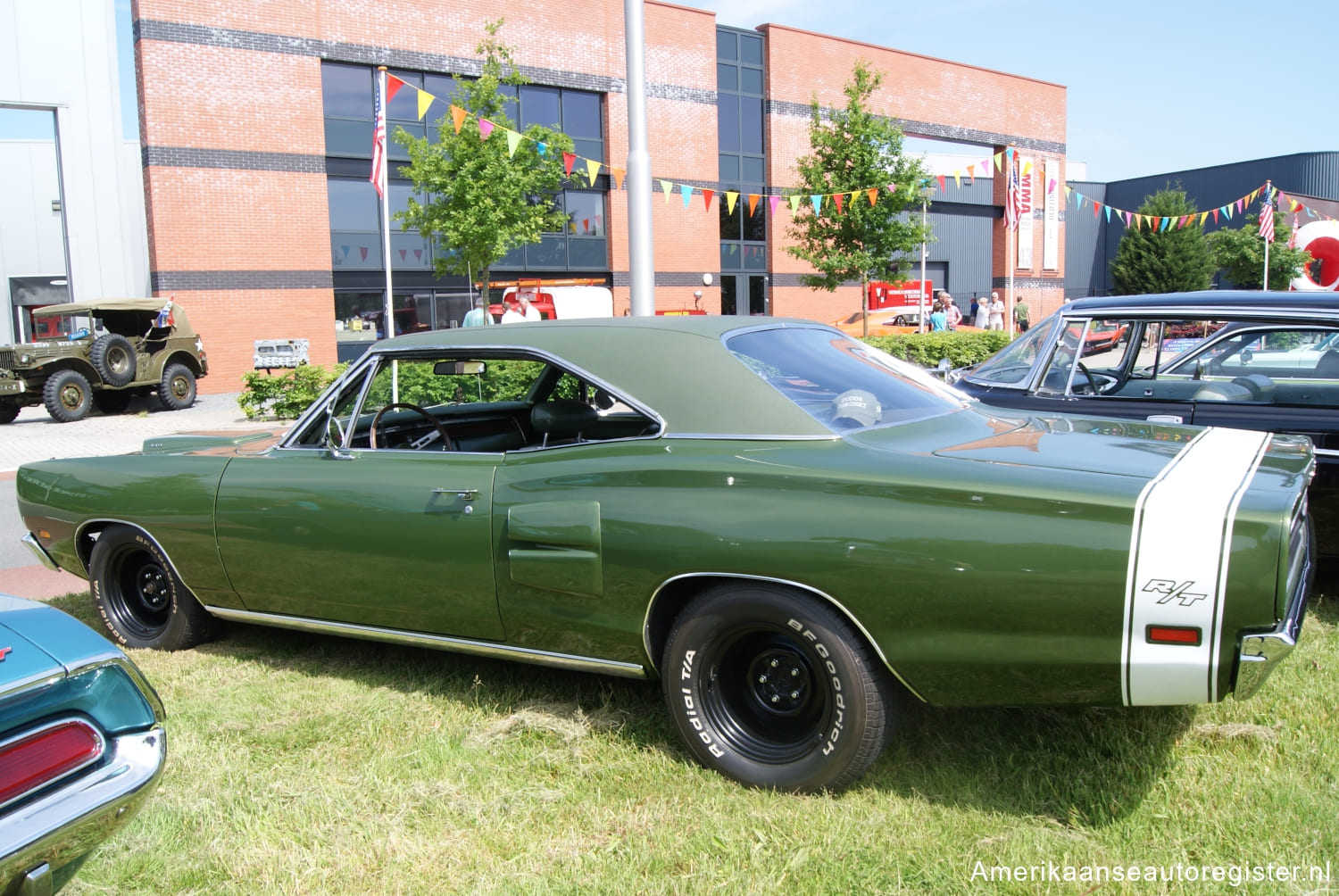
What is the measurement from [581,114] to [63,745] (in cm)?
2595

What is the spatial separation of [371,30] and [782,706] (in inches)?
931

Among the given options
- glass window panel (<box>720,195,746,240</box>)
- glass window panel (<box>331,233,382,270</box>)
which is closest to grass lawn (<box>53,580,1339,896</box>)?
glass window panel (<box>331,233,382,270</box>)

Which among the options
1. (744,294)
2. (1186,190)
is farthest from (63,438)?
(1186,190)

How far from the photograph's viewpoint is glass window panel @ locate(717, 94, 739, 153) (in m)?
28.9

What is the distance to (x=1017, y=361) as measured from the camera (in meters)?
5.99

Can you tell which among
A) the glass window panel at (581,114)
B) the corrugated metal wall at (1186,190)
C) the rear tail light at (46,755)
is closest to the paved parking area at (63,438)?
the rear tail light at (46,755)

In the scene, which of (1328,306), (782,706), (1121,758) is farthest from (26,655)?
(1328,306)

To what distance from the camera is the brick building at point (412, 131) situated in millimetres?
21391

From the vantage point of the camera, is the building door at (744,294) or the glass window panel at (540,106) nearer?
the glass window panel at (540,106)

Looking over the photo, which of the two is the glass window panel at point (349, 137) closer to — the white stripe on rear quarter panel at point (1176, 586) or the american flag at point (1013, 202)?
the american flag at point (1013, 202)

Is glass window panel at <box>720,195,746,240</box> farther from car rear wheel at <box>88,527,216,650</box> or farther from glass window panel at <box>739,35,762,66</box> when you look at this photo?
car rear wheel at <box>88,527,216,650</box>

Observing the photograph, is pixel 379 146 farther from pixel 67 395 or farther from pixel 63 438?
pixel 67 395

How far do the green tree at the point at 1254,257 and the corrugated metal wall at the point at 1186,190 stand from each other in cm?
333

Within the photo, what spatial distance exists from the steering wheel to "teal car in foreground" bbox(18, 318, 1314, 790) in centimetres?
2
